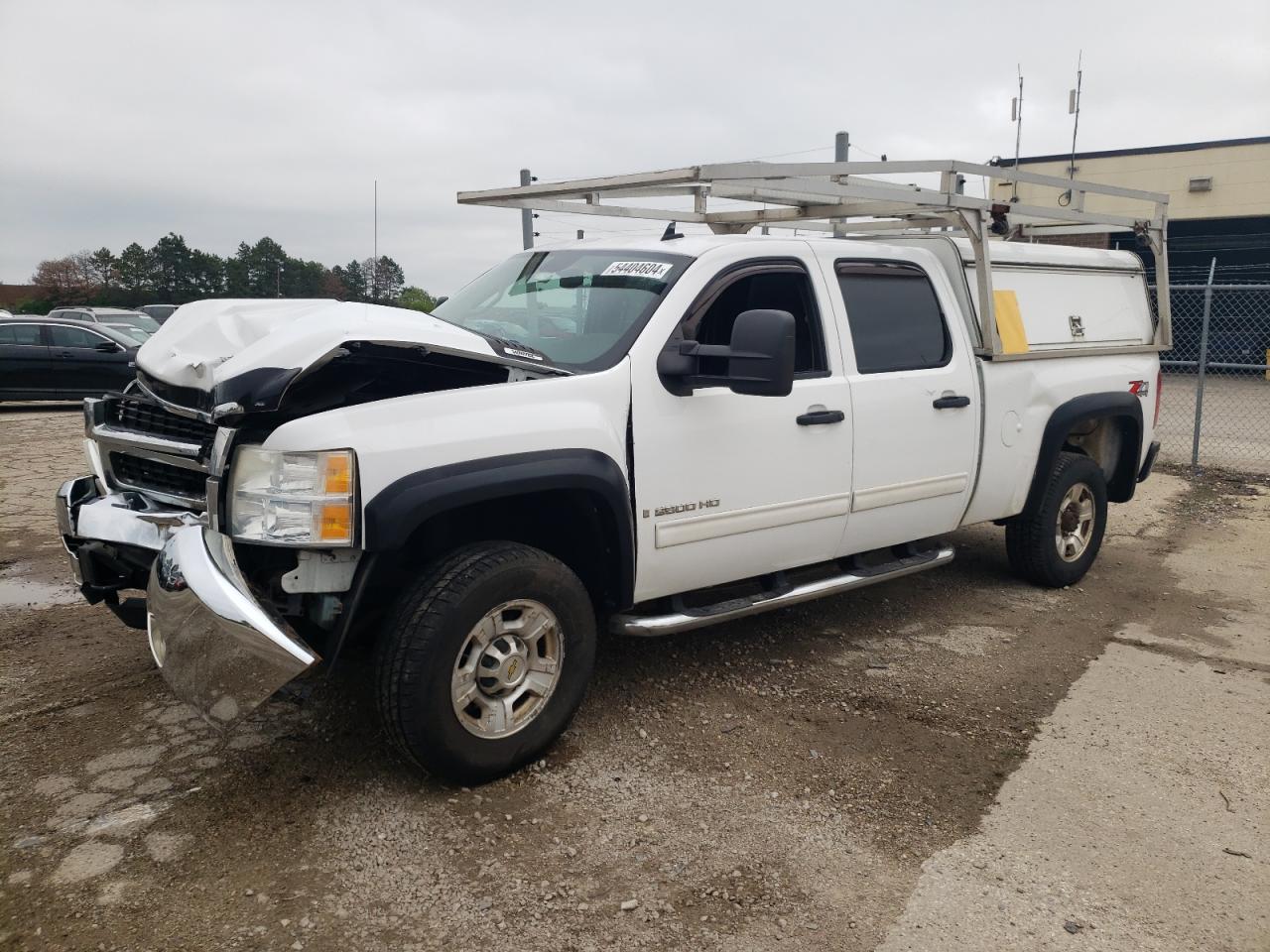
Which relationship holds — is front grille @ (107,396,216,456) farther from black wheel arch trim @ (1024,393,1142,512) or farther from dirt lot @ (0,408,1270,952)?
black wheel arch trim @ (1024,393,1142,512)

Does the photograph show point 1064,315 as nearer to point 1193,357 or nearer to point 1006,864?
point 1006,864

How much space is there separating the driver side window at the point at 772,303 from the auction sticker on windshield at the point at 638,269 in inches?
8.4

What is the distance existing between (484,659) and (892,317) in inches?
103

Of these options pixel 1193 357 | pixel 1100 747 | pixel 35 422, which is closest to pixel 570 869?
pixel 1100 747

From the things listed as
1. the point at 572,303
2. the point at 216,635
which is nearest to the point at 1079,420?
the point at 572,303

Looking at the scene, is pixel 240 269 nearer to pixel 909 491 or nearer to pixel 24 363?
pixel 24 363

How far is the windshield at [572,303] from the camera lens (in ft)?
12.4

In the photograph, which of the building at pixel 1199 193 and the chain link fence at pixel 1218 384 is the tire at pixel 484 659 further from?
the building at pixel 1199 193

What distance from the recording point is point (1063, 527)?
5.86 m

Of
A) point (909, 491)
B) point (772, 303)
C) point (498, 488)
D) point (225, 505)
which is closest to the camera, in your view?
point (225, 505)

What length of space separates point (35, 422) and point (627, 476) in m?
12.2

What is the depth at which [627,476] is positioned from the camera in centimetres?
357

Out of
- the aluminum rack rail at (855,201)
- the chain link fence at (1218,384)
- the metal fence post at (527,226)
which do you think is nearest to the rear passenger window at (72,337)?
the metal fence post at (527,226)

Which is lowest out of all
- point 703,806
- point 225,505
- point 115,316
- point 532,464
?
point 703,806
